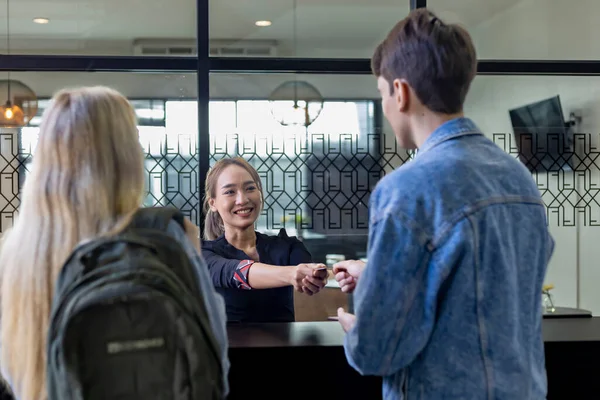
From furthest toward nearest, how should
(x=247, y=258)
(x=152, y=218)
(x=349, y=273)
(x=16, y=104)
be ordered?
(x=16, y=104)
(x=247, y=258)
(x=349, y=273)
(x=152, y=218)

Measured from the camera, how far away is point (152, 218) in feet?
3.92

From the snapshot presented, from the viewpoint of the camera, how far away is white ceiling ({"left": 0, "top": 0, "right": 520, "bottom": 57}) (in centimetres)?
375

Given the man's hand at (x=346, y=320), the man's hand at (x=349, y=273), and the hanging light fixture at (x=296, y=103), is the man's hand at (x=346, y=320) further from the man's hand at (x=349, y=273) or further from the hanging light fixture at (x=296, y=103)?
the hanging light fixture at (x=296, y=103)

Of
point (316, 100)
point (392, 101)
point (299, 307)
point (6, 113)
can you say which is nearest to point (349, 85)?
point (316, 100)

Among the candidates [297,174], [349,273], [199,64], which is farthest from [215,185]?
[199,64]

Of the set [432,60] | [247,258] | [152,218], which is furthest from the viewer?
[247,258]

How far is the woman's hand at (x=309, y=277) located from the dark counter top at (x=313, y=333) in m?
0.13

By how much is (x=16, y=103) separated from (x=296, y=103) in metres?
1.47

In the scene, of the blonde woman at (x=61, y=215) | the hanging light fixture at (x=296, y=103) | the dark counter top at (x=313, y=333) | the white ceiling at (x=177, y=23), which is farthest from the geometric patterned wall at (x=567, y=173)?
the blonde woman at (x=61, y=215)

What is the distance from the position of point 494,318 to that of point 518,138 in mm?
2787

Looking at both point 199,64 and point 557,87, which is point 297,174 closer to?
point 199,64

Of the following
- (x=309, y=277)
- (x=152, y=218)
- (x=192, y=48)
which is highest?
(x=192, y=48)

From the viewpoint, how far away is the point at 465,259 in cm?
124

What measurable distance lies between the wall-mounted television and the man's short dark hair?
2.65m
